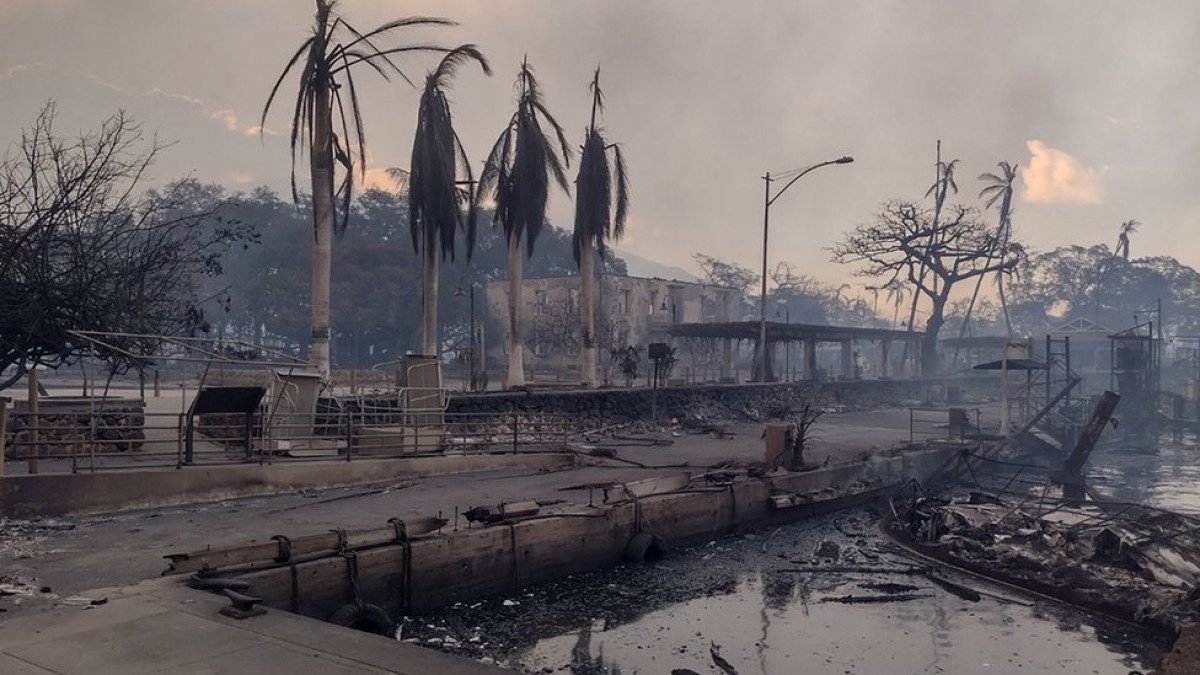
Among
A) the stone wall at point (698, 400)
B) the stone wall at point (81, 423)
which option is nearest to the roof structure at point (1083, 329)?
the stone wall at point (698, 400)

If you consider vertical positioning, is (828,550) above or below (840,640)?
above

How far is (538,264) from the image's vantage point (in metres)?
73.9

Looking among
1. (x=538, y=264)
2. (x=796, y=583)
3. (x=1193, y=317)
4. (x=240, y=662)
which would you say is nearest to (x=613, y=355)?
(x=796, y=583)

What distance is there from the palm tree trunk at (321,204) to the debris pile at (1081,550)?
1376 cm

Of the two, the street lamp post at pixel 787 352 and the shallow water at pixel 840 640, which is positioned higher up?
the street lamp post at pixel 787 352

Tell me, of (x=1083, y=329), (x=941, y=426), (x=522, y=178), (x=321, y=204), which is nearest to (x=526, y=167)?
(x=522, y=178)

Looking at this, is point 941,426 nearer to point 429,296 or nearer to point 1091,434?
point 1091,434

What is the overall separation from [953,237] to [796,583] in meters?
47.8

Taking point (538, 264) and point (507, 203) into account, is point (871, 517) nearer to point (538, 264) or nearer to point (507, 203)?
point (507, 203)

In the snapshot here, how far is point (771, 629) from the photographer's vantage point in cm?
1173

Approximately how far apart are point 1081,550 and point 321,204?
17579 mm

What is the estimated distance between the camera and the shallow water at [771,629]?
34.3 feet

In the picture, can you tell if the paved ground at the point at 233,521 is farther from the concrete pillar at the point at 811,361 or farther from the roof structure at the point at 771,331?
the concrete pillar at the point at 811,361

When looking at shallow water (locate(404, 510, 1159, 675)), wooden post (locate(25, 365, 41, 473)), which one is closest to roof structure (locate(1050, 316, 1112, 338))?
shallow water (locate(404, 510, 1159, 675))
